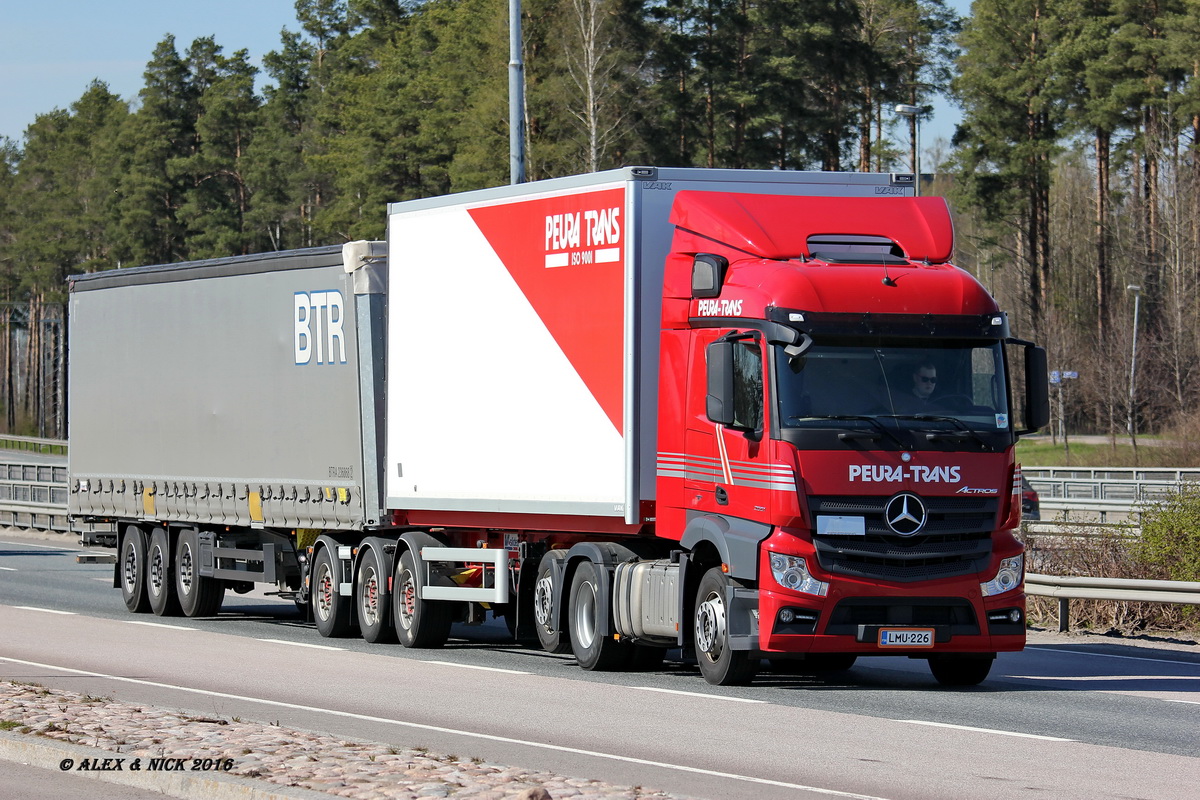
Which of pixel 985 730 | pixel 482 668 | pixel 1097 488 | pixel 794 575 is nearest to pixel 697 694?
pixel 794 575

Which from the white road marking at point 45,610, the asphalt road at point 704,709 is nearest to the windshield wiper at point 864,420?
the asphalt road at point 704,709

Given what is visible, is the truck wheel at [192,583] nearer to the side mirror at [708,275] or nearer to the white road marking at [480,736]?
the white road marking at [480,736]

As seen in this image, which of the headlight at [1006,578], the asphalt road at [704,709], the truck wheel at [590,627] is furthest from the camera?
the truck wheel at [590,627]

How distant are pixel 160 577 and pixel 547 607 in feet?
25.4

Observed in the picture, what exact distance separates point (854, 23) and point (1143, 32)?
1176 cm

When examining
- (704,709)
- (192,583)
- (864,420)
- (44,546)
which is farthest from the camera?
(44,546)

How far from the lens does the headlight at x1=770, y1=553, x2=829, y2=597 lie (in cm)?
1298

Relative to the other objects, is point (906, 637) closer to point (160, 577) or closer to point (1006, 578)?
point (1006, 578)

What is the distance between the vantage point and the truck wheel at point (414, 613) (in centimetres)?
1742

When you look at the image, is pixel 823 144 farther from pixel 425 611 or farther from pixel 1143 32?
pixel 425 611

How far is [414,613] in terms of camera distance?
1755cm

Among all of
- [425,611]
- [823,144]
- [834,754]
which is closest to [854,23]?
[823,144]

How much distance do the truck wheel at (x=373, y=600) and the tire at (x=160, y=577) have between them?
421cm

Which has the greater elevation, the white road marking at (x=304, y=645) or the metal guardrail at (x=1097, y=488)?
the metal guardrail at (x=1097, y=488)
